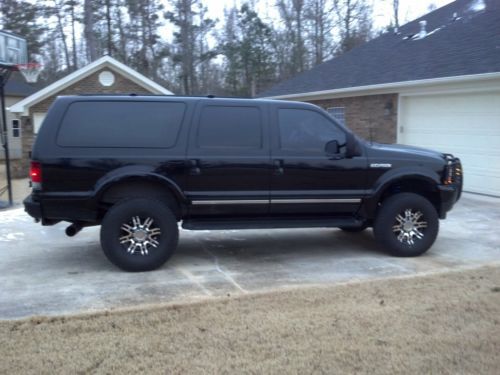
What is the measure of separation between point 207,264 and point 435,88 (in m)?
8.62

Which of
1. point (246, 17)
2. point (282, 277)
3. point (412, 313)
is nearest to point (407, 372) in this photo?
point (412, 313)

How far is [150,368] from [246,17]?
3696 centimetres

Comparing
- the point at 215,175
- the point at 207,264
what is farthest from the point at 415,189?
the point at 207,264

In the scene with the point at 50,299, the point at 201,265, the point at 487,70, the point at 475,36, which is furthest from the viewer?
the point at 475,36

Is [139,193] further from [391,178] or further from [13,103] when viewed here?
[13,103]

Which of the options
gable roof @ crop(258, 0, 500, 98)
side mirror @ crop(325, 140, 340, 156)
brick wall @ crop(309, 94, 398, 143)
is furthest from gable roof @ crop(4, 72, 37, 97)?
side mirror @ crop(325, 140, 340, 156)

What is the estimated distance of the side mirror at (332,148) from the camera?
21.9 ft

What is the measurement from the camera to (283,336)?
14.1 ft

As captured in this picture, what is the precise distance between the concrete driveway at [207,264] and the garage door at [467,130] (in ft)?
9.66

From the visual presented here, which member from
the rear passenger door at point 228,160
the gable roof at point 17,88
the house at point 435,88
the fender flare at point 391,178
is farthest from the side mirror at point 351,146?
the gable roof at point 17,88

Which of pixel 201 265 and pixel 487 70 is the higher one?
pixel 487 70

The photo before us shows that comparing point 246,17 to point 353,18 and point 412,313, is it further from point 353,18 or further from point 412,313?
point 412,313

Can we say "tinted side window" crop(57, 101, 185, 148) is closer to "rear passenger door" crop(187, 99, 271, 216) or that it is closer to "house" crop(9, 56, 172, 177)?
"rear passenger door" crop(187, 99, 271, 216)

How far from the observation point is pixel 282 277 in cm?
612
